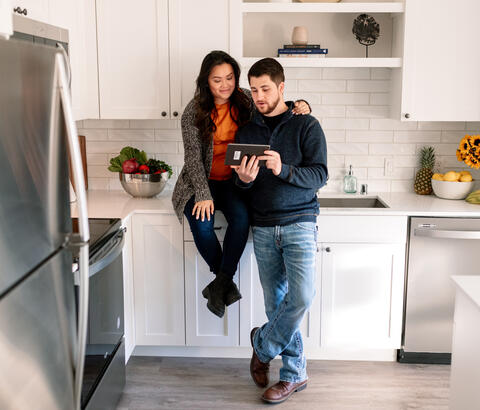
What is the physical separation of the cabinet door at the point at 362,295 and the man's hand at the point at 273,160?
782mm

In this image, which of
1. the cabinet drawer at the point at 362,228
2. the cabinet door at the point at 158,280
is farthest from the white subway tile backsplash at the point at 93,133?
the cabinet drawer at the point at 362,228

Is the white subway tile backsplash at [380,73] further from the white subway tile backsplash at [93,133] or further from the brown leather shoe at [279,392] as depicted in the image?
the brown leather shoe at [279,392]

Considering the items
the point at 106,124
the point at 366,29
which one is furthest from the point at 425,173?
the point at 106,124

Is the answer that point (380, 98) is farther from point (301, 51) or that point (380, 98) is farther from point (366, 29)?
point (301, 51)

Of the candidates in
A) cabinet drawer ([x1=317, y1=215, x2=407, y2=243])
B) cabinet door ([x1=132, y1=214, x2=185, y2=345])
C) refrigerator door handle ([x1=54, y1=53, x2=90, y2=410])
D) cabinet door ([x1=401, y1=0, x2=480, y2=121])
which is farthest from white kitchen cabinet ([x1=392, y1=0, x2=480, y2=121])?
refrigerator door handle ([x1=54, y1=53, x2=90, y2=410])

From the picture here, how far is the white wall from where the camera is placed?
11.9 ft

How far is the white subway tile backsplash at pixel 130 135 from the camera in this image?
3697 millimetres

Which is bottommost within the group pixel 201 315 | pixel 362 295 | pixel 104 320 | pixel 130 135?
pixel 201 315

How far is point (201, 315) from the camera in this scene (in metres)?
3.32

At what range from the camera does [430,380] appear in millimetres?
3189

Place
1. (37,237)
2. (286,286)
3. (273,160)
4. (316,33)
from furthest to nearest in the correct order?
(316,33) < (286,286) < (273,160) < (37,237)

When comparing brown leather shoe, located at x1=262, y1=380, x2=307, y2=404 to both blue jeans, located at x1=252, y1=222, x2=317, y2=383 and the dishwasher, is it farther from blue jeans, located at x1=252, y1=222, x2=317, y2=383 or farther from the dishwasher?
the dishwasher

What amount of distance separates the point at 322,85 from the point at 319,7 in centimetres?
52

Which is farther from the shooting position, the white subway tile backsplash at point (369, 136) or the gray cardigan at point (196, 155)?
the white subway tile backsplash at point (369, 136)
